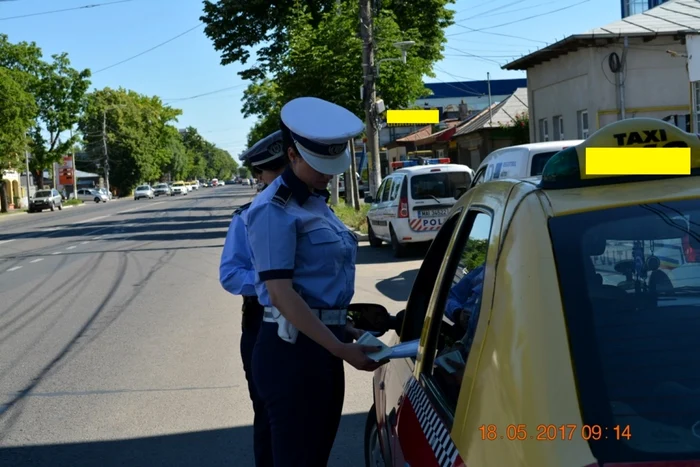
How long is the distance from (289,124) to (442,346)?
3.00 feet

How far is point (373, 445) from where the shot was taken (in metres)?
3.78

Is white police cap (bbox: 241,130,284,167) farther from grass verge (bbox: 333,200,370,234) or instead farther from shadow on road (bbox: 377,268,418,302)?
grass verge (bbox: 333,200,370,234)

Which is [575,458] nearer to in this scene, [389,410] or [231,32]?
[389,410]

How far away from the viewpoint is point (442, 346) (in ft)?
9.38

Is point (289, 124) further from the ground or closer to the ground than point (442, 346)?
further from the ground

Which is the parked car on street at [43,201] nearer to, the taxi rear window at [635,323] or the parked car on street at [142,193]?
the parked car on street at [142,193]

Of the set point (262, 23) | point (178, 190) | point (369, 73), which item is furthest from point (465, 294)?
point (178, 190)

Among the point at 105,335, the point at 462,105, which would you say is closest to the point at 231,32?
the point at 105,335

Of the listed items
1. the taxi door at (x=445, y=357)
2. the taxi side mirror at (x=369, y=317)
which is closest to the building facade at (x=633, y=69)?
the taxi side mirror at (x=369, y=317)

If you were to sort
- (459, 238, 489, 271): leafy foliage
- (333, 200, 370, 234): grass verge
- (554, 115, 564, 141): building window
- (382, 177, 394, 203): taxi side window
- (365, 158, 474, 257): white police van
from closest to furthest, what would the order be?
(459, 238, 489, 271): leafy foliage < (365, 158, 474, 257): white police van < (382, 177, 394, 203): taxi side window < (333, 200, 370, 234): grass verge < (554, 115, 564, 141): building window

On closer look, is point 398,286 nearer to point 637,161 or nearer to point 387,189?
point 387,189

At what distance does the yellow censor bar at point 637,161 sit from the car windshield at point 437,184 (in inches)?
556

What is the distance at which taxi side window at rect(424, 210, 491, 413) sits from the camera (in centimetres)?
238

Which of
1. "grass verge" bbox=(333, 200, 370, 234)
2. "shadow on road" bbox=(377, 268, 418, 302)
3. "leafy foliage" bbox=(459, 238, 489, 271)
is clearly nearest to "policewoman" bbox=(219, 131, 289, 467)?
"leafy foliage" bbox=(459, 238, 489, 271)
